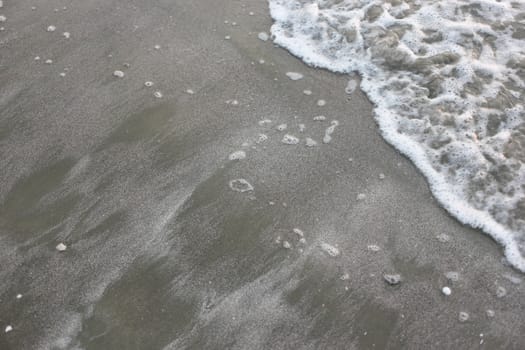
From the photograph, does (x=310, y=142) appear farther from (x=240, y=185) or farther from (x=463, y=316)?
(x=463, y=316)

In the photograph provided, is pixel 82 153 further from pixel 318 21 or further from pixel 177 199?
pixel 318 21

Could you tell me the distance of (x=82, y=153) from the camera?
3.45 m

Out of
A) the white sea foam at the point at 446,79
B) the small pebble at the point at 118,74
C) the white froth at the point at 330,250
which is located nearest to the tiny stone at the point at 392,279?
the white froth at the point at 330,250

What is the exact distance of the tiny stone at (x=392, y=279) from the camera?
9.36 feet

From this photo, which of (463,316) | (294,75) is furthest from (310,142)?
(463,316)

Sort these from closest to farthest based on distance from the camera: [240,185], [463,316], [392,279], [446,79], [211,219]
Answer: [463,316]
[392,279]
[211,219]
[240,185]
[446,79]

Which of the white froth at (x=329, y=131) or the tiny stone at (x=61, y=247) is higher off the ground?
the white froth at (x=329, y=131)

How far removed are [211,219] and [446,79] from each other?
2540mm

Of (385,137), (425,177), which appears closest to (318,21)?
(385,137)

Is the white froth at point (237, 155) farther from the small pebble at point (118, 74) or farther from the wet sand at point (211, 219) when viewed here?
the small pebble at point (118, 74)

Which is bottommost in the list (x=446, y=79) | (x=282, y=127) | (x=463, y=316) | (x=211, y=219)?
(x=463, y=316)

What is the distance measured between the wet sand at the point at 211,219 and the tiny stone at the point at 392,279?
38 millimetres

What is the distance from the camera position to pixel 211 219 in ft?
10.2

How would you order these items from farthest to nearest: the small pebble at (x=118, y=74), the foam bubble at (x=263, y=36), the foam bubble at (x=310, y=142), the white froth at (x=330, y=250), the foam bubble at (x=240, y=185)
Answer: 1. the foam bubble at (x=263, y=36)
2. the small pebble at (x=118, y=74)
3. the foam bubble at (x=310, y=142)
4. the foam bubble at (x=240, y=185)
5. the white froth at (x=330, y=250)
